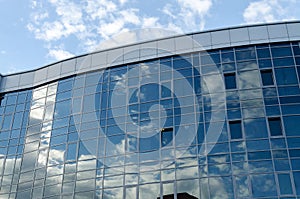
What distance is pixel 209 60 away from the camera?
23156 mm

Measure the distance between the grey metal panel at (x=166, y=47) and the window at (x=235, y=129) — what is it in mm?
5915

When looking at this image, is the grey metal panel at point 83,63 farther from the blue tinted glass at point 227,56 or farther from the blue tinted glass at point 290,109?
the blue tinted glass at point 290,109

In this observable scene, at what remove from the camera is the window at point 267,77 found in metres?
21.8

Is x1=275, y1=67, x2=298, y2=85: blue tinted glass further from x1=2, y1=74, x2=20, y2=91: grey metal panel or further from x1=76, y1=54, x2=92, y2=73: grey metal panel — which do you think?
x1=2, y1=74, x2=20, y2=91: grey metal panel

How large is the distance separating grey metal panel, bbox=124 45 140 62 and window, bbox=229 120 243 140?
24.0 ft

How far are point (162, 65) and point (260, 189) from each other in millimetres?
9181

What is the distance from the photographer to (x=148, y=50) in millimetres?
24469

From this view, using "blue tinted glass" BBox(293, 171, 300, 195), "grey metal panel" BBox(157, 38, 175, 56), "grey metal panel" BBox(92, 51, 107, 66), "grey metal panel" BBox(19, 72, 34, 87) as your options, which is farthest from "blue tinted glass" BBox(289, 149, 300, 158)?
"grey metal panel" BBox(19, 72, 34, 87)

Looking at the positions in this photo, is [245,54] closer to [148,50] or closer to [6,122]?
[148,50]

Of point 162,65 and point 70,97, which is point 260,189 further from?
point 70,97

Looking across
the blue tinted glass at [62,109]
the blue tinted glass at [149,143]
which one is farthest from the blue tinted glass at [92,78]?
the blue tinted glass at [149,143]

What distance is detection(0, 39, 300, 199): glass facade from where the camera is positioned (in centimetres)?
1988

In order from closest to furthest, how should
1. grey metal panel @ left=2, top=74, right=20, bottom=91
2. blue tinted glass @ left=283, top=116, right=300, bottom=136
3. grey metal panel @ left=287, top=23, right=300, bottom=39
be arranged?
blue tinted glass @ left=283, top=116, right=300, bottom=136, grey metal panel @ left=287, top=23, right=300, bottom=39, grey metal panel @ left=2, top=74, right=20, bottom=91

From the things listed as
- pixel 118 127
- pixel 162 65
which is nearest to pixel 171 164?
pixel 118 127
